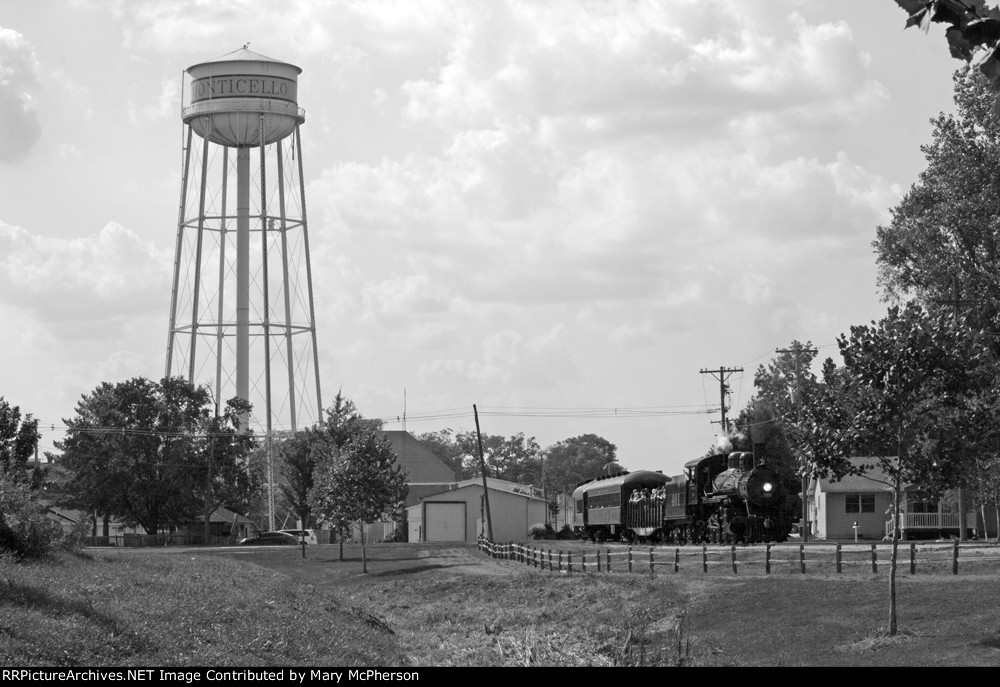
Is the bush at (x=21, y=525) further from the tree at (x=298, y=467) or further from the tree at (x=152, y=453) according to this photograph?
the tree at (x=152, y=453)

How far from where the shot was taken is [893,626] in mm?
25438

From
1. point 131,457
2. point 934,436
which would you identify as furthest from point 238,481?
point 934,436

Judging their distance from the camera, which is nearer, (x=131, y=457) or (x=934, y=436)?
(x=934, y=436)

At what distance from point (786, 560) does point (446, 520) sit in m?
62.5

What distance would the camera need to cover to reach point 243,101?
90188mm

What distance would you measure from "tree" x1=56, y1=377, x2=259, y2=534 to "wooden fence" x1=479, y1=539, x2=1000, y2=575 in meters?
49.4

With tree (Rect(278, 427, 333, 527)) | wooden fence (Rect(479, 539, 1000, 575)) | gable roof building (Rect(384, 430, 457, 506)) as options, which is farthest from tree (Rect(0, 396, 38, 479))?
gable roof building (Rect(384, 430, 457, 506))

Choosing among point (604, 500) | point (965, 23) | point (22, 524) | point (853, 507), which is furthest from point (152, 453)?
point (965, 23)

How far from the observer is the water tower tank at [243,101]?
3548 inches

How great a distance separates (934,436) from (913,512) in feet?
186

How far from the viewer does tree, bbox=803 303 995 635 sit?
79.3 feet

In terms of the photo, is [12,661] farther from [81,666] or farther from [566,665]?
[566,665]
